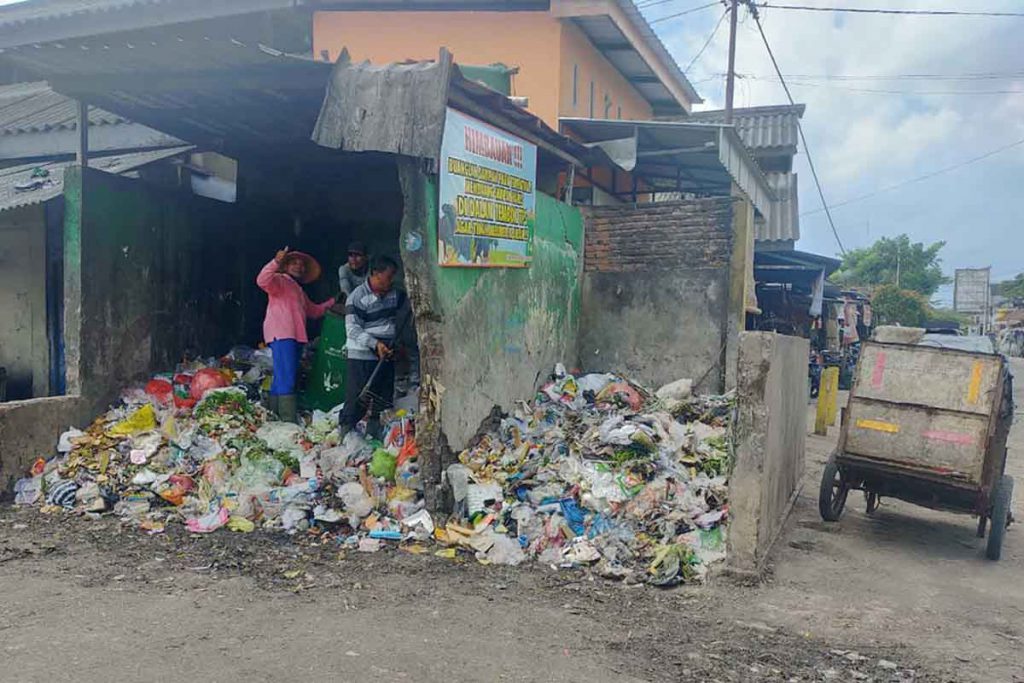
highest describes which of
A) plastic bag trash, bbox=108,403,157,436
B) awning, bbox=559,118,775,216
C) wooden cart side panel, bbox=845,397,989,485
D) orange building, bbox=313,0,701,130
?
orange building, bbox=313,0,701,130

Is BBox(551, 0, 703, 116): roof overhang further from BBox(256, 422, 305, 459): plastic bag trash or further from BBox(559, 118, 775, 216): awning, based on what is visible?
BBox(256, 422, 305, 459): plastic bag trash

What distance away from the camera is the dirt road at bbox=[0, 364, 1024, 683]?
354 cm

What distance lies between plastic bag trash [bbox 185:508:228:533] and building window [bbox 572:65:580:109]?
7383mm

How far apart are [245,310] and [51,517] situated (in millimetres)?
3657

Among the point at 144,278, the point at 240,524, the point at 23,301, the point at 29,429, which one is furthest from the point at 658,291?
the point at 23,301

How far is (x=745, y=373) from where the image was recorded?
4980 millimetres

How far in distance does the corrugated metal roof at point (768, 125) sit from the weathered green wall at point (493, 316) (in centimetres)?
892

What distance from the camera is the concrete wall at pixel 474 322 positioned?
5.51 m

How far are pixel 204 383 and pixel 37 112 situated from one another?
600 cm

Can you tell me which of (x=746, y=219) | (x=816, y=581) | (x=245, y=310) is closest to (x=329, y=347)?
(x=245, y=310)

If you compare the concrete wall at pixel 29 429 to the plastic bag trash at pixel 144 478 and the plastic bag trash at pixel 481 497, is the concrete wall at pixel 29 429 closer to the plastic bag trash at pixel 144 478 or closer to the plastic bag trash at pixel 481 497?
the plastic bag trash at pixel 144 478

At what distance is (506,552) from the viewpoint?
5.07 meters

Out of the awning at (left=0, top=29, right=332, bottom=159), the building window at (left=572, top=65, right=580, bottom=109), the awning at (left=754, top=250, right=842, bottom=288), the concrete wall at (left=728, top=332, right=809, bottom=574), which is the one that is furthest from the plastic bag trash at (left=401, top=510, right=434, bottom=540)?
the awning at (left=754, top=250, right=842, bottom=288)

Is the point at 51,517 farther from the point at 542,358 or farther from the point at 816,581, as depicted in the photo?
the point at 816,581
